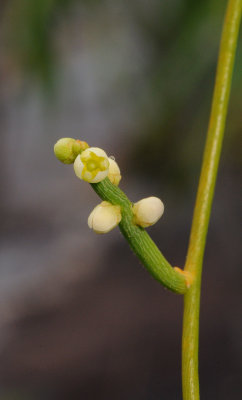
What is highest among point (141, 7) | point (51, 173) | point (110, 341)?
point (51, 173)

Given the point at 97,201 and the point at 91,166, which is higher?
the point at 97,201

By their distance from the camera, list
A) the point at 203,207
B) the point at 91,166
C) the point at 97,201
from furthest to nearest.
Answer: the point at 97,201, the point at 203,207, the point at 91,166

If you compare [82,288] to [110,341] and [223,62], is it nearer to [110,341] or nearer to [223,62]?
[110,341]

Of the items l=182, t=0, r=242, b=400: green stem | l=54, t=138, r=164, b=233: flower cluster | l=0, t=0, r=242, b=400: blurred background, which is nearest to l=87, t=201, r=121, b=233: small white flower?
l=54, t=138, r=164, b=233: flower cluster

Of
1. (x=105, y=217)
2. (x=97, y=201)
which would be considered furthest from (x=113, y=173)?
(x=97, y=201)

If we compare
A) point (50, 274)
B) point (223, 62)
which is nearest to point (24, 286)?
point (50, 274)

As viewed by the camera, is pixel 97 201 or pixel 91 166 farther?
pixel 97 201

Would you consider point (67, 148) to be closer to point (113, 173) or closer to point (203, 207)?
point (113, 173)
